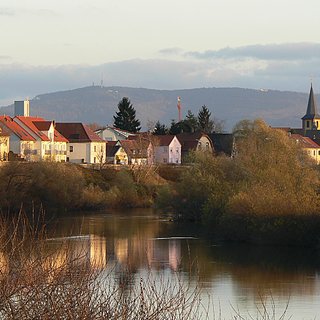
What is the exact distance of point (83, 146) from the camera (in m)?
99.4

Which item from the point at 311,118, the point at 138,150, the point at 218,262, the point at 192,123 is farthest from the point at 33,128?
the point at 311,118

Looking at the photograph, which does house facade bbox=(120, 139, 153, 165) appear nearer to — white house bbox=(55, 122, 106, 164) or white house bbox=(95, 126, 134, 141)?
white house bbox=(55, 122, 106, 164)

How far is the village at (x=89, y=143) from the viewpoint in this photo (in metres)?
90.3

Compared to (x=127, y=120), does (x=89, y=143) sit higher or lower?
lower

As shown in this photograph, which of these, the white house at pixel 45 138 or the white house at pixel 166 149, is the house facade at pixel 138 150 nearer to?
the white house at pixel 166 149

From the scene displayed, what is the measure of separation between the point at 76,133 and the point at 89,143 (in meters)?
2.71

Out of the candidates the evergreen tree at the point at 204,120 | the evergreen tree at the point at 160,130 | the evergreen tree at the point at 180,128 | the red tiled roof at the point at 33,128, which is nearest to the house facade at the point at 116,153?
the red tiled roof at the point at 33,128

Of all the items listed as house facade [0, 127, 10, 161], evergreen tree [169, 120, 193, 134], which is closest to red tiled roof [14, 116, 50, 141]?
house facade [0, 127, 10, 161]

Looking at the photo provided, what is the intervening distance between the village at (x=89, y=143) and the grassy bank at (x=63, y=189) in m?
8.19

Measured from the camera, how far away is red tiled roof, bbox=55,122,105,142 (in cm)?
9944

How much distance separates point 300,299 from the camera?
27.2 meters

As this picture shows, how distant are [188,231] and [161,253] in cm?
1069

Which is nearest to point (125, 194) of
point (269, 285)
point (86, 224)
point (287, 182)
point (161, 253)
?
point (86, 224)

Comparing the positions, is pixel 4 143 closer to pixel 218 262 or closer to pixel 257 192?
pixel 257 192
